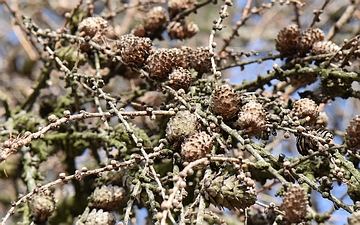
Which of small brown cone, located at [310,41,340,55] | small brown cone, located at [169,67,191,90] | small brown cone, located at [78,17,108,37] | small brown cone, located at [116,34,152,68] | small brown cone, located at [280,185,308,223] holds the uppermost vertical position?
small brown cone, located at [310,41,340,55]

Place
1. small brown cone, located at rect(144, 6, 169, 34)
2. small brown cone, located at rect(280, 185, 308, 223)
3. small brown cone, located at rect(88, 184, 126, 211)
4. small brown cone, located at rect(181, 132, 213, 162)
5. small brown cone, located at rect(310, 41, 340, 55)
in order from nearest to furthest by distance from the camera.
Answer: small brown cone, located at rect(280, 185, 308, 223) → small brown cone, located at rect(181, 132, 213, 162) → small brown cone, located at rect(88, 184, 126, 211) → small brown cone, located at rect(310, 41, 340, 55) → small brown cone, located at rect(144, 6, 169, 34)

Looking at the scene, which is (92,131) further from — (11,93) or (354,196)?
(11,93)

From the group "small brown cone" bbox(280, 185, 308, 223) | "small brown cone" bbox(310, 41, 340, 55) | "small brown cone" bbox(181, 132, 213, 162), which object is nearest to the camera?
"small brown cone" bbox(280, 185, 308, 223)

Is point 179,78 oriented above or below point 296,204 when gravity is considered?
above

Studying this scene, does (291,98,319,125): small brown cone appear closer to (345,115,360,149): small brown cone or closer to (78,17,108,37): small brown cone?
(345,115,360,149): small brown cone

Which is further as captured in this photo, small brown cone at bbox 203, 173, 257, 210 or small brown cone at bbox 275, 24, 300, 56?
small brown cone at bbox 275, 24, 300, 56

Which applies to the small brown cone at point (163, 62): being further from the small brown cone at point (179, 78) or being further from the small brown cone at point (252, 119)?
the small brown cone at point (252, 119)

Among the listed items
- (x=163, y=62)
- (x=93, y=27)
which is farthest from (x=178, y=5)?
(x=163, y=62)

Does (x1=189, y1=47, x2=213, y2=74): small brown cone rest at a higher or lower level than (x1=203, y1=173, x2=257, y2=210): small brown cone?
higher

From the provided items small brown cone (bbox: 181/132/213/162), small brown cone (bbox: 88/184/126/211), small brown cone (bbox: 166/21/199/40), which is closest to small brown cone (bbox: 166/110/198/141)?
small brown cone (bbox: 181/132/213/162)

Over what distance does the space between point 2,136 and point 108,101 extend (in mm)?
373

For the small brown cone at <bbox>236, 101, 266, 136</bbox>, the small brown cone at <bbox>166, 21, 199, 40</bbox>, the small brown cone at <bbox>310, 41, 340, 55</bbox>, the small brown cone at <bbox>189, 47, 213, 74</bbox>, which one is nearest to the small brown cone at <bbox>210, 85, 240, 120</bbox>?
the small brown cone at <bbox>236, 101, 266, 136</bbox>

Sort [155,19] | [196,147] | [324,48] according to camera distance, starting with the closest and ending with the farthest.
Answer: [196,147]
[324,48]
[155,19]

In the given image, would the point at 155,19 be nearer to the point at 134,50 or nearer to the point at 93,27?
the point at 93,27
